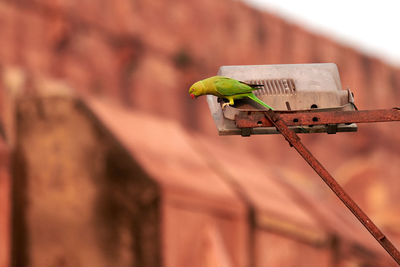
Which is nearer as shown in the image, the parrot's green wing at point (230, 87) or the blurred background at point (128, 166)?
the parrot's green wing at point (230, 87)

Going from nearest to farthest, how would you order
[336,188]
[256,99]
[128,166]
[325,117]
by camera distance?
[336,188]
[325,117]
[256,99]
[128,166]

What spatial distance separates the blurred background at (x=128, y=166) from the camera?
452 inches

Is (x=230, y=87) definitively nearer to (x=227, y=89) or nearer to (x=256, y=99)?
(x=227, y=89)

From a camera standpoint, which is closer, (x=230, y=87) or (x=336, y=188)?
(x=336, y=188)

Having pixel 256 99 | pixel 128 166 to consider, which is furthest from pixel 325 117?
pixel 128 166

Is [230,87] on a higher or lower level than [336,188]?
higher

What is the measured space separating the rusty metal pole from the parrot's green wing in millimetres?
431

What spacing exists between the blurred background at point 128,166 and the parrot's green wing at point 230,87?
5522 millimetres

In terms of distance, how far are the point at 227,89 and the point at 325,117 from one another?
0.73 meters

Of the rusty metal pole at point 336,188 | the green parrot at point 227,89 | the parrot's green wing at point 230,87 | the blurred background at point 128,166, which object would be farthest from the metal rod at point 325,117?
the blurred background at point 128,166

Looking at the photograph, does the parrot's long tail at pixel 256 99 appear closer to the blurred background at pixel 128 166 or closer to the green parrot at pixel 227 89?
the green parrot at pixel 227 89

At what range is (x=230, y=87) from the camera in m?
5.73

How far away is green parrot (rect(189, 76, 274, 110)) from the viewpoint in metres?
5.69

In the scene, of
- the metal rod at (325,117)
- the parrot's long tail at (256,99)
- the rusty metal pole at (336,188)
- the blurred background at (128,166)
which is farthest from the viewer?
the blurred background at (128,166)
